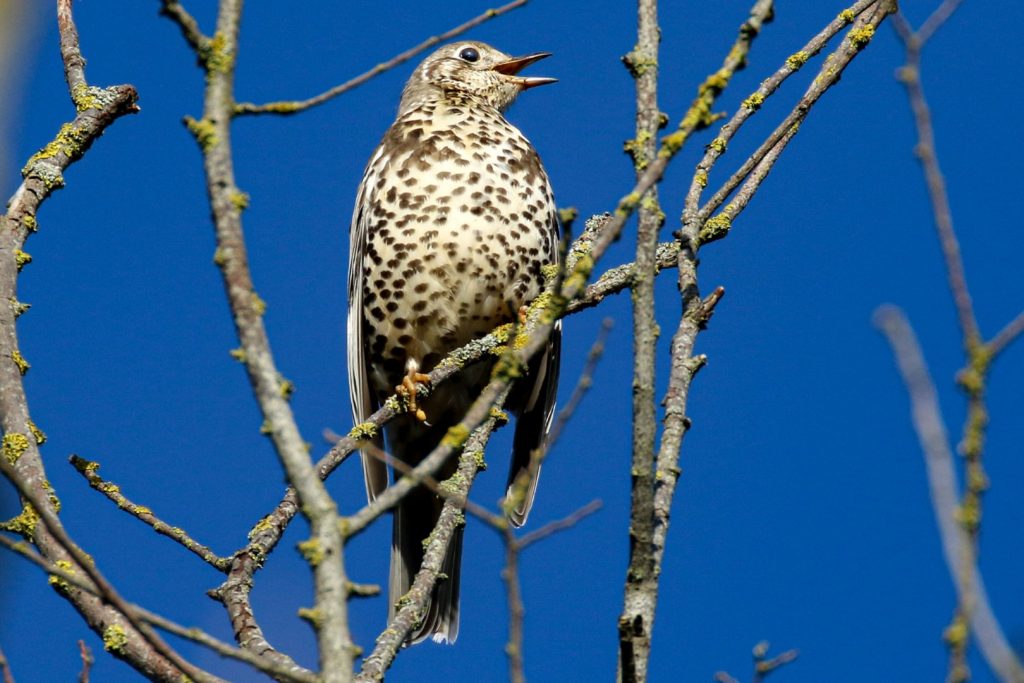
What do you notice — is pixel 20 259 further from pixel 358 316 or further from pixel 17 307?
pixel 358 316

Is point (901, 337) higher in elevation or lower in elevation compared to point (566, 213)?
lower

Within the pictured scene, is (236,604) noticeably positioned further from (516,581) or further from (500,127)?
(500,127)

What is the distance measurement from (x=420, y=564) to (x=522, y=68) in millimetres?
3251

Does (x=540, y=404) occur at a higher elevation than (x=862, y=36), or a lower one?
higher

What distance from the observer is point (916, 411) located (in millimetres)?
2297

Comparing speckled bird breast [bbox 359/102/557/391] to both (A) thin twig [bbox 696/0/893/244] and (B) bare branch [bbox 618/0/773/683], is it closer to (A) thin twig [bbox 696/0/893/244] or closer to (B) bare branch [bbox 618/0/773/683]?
(A) thin twig [bbox 696/0/893/244]

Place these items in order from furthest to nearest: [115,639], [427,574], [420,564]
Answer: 1. [420,564]
2. [427,574]
3. [115,639]

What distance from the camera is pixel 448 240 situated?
6.30 m

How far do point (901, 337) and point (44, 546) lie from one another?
2.62 m

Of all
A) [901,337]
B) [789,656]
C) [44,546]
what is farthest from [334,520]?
[44,546]

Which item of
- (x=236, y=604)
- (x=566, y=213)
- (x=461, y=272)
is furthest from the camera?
(x=461, y=272)

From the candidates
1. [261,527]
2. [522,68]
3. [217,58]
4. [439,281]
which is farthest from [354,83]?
[522,68]

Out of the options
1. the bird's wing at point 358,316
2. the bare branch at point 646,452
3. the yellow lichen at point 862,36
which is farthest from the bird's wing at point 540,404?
the bare branch at point 646,452

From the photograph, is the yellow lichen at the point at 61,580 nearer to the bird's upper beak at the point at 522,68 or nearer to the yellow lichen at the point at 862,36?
the yellow lichen at the point at 862,36
